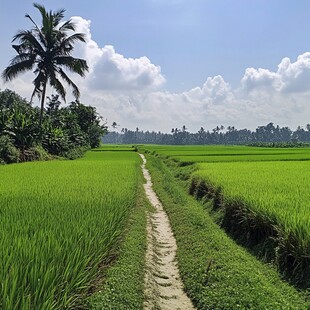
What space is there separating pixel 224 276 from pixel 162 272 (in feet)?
3.70

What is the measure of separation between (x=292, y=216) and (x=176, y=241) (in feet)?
8.36

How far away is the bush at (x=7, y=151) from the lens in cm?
1716

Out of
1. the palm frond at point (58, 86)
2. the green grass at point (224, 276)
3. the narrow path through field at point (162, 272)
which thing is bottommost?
the narrow path through field at point (162, 272)

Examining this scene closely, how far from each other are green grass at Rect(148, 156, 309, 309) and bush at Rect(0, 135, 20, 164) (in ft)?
42.8

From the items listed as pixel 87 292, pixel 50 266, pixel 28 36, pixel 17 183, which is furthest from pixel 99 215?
pixel 28 36

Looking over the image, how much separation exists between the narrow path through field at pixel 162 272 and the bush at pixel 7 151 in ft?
39.0

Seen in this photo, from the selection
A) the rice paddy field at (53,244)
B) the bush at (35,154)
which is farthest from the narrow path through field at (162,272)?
the bush at (35,154)

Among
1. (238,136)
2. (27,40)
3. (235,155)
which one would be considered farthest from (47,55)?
(238,136)

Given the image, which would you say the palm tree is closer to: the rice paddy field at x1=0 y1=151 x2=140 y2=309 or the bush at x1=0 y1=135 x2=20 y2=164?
the bush at x1=0 y1=135 x2=20 y2=164

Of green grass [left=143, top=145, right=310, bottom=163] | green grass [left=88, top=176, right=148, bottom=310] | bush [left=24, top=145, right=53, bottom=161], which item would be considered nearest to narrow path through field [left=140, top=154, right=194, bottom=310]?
green grass [left=88, top=176, right=148, bottom=310]

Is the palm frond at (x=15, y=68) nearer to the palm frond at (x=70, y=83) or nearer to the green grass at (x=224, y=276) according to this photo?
the palm frond at (x=70, y=83)

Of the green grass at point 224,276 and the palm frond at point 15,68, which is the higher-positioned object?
Answer: the palm frond at point 15,68

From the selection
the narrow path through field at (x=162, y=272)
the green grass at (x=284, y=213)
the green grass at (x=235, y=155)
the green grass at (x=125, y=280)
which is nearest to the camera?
the green grass at (x=125, y=280)

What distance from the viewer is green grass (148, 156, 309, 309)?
390 centimetres
